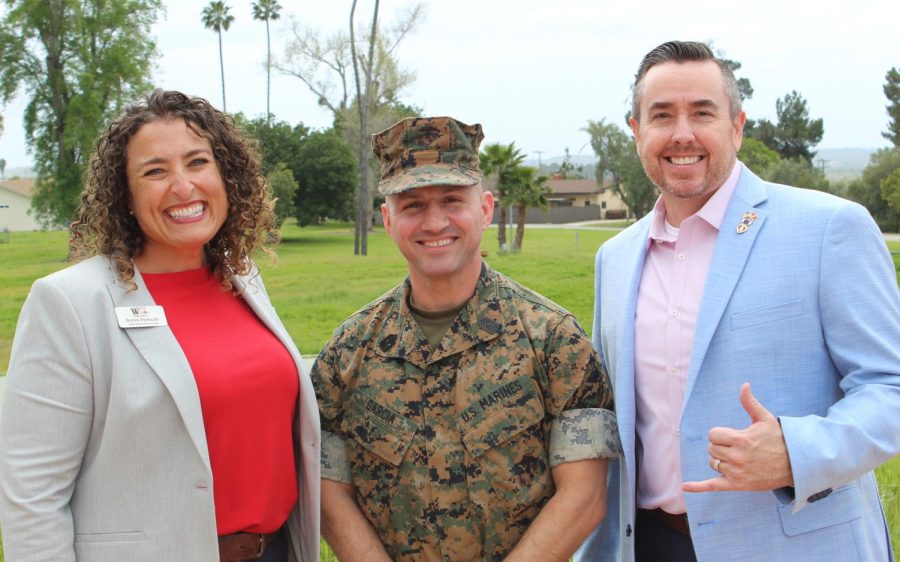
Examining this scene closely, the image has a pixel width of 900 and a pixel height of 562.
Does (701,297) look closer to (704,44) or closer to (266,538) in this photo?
(704,44)

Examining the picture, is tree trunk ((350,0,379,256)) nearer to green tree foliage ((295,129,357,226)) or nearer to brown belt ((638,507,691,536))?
green tree foliage ((295,129,357,226))

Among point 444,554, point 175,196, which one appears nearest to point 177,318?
point 175,196

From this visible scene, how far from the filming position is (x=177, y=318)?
284 centimetres

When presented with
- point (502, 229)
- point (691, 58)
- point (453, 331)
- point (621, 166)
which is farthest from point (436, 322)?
point (621, 166)

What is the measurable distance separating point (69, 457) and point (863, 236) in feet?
8.16

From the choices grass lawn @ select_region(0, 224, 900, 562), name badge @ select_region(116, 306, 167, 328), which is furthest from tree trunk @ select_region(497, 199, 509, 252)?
name badge @ select_region(116, 306, 167, 328)

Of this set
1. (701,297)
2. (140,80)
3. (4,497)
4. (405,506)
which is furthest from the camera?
(140,80)

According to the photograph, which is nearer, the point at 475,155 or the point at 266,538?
the point at 266,538

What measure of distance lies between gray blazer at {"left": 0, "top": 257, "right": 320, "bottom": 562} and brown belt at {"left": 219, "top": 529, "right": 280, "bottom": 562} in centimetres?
12

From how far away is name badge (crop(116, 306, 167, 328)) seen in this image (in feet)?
8.65

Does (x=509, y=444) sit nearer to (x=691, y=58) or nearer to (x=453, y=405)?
(x=453, y=405)

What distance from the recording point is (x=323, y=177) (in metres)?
51.1

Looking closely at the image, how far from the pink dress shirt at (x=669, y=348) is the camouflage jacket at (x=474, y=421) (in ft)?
0.47

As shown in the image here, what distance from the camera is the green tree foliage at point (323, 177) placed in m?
50.9
